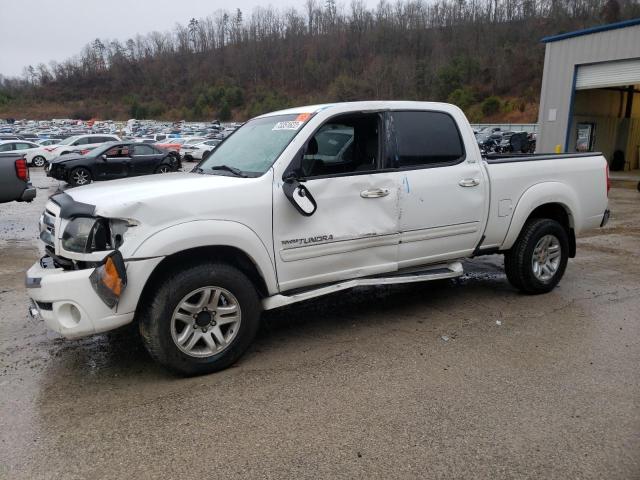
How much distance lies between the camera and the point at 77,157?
17297mm

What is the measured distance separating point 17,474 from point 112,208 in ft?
5.20

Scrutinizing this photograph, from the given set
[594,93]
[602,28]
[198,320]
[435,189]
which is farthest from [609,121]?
[198,320]

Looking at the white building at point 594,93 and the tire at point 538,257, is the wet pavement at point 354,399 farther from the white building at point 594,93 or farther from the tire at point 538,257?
the white building at point 594,93

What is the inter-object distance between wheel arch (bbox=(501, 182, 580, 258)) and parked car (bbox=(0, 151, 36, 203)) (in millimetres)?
7189

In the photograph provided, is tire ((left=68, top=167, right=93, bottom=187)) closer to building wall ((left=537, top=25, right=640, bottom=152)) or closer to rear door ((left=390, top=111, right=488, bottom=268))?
rear door ((left=390, top=111, right=488, bottom=268))

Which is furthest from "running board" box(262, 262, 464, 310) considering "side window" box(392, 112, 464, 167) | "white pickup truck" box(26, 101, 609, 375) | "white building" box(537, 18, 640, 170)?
"white building" box(537, 18, 640, 170)

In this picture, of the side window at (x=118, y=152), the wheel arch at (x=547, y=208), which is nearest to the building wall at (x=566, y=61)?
the wheel arch at (x=547, y=208)

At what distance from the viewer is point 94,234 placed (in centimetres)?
338

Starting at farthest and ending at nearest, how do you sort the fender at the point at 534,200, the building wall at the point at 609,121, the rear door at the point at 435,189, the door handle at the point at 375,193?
the building wall at the point at 609,121 → the fender at the point at 534,200 → the rear door at the point at 435,189 → the door handle at the point at 375,193

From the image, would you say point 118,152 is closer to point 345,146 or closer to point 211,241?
point 345,146

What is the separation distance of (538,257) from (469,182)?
140cm

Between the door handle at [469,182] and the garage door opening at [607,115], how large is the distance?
17.1m

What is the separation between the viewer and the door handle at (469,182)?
4.80 meters

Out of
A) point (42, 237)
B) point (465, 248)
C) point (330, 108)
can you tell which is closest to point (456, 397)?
point (465, 248)
